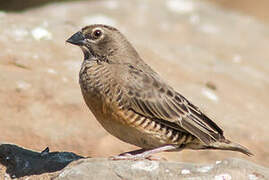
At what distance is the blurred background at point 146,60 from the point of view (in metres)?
10.4

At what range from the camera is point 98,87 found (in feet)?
27.1

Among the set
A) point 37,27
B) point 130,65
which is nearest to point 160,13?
point 37,27

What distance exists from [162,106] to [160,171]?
53.2 inches

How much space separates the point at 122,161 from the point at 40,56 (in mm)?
4405

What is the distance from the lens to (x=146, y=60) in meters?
12.8

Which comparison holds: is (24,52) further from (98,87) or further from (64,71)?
(98,87)

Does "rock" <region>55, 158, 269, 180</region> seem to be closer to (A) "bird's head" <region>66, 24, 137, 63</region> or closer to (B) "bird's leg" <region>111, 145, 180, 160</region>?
(B) "bird's leg" <region>111, 145, 180, 160</region>

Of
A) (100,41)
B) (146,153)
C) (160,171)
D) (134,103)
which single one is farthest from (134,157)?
(100,41)

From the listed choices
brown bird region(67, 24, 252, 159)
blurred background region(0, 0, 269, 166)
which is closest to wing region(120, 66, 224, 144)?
brown bird region(67, 24, 252, 159)

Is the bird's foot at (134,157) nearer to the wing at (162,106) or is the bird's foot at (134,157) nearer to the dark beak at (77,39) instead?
the wing at (162,106)

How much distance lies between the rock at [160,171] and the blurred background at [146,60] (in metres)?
2.35

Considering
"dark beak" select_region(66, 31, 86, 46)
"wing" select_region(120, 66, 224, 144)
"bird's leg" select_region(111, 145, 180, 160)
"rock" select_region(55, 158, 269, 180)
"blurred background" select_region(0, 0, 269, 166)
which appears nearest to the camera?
"rock" select_region(55, 158, 269, 180)

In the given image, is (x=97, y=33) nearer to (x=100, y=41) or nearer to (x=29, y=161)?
(x=100, y=41)

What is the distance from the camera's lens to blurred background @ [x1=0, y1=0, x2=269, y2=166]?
10359 mm
